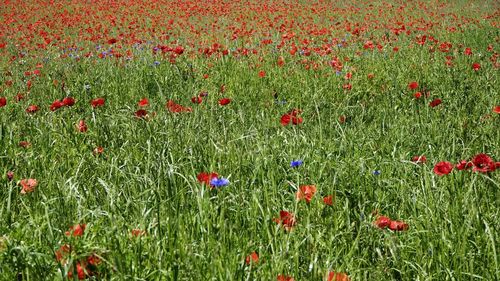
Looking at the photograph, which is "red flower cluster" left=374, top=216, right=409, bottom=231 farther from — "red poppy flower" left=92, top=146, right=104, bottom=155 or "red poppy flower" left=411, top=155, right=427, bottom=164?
"red poppy flower" left=92, top=146, right=104, bottom=155

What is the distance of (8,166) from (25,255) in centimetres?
128

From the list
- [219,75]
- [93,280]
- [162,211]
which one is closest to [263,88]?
[219,75]

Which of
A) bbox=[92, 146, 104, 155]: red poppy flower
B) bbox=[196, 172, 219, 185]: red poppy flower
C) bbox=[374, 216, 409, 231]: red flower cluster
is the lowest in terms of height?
bbox=[92, 146, 104, 155]: red poppy flower

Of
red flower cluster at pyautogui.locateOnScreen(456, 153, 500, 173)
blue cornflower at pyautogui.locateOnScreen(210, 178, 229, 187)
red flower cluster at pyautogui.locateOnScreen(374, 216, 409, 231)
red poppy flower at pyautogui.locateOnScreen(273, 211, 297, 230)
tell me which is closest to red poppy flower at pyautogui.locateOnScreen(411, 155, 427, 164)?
red flower cluster at pyautogui.locateOnScreen(456, 153, 500, 173)

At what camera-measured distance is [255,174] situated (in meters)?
2.19

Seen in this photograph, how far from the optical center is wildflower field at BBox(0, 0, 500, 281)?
1.58 metres

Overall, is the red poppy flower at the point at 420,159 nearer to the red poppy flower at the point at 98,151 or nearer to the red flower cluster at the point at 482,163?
the red flower cluster at the point at 482,163

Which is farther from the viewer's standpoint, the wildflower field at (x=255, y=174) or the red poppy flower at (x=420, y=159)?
the red poppy flower at (x=420, y=159)

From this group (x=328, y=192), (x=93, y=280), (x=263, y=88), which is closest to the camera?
(x=93, y=280)

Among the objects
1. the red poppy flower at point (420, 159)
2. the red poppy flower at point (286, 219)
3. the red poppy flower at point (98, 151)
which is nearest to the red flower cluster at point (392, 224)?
the red poppy flower at point (286, 219)

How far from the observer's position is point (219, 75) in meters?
5.18

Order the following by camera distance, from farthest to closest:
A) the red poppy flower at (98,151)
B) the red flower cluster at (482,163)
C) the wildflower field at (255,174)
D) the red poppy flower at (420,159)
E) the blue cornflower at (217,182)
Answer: the red poppy flower at (98,151) < the red poppy flower at (420,159) < the blue cornflower at (217,182) < the red flower cluster at (482,163) < the wildflower field at (255,174)

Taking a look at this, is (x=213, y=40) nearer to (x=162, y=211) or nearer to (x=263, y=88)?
(x=263, y=88)

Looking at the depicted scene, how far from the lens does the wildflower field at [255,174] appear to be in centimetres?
158
